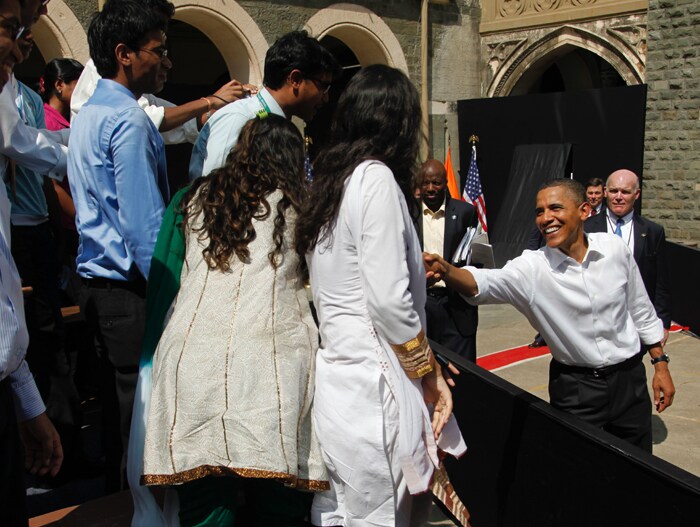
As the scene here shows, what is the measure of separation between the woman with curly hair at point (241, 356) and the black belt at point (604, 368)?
4.64 feet

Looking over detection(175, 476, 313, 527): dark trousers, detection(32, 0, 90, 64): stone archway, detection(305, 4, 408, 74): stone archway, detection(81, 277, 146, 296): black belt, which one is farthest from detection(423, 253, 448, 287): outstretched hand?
detection(305, 4, 408, 74): stone archway

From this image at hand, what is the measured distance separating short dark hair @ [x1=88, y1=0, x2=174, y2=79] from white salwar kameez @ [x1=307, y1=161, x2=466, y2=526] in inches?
44.9

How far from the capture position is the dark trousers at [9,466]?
1.75m

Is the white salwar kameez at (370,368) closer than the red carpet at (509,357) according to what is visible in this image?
Yes

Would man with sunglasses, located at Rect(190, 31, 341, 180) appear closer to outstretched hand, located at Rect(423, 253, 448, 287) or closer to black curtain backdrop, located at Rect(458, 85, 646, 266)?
outstretched hand, located at Rect(423, 253, 448, 287)

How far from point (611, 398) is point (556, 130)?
1110 cm

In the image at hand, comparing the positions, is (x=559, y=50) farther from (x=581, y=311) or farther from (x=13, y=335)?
(x=13, y=335)

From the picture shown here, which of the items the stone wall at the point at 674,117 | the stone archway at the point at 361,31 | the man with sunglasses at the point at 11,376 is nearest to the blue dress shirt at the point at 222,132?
the man with sunglasses at the point at 11,376

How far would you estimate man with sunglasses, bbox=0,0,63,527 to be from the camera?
1727mm

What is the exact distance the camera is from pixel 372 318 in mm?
2258

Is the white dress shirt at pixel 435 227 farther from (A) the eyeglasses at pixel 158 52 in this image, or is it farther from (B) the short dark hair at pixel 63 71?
(A) the eyeglasses at pixel 158 52

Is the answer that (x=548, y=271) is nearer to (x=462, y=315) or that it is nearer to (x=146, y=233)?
(x=146, y=233)

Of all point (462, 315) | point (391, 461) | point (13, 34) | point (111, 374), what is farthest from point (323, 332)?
point (462, 315)

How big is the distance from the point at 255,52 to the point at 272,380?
9.63m
